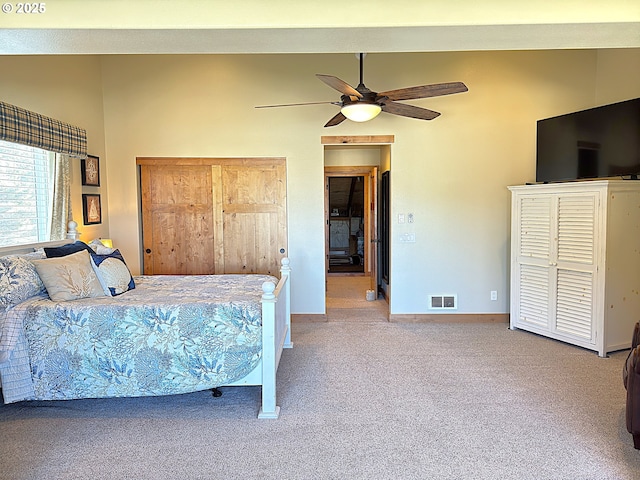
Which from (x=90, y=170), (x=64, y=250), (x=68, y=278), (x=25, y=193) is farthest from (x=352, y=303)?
(x=25, y=193)

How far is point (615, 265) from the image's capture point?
398cm

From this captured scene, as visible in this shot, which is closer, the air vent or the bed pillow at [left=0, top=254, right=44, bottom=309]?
the bed pillow at [left=0, top=254, right=44, bottom=309]

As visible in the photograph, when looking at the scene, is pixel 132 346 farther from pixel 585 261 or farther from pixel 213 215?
pixel 585 261

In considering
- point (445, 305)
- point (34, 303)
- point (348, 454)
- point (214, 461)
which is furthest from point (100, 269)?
point (445, 305)

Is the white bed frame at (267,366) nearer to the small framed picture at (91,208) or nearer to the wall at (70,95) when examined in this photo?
the wall at (70,95)

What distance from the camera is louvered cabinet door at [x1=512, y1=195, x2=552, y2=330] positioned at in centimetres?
442

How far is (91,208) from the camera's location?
15.1ft

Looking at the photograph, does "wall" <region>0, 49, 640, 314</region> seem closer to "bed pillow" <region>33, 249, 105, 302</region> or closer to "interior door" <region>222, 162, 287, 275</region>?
"interior door" <region>222, 162, 287, 275</region>

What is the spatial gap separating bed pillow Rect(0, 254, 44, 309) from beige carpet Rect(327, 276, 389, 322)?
126 inches

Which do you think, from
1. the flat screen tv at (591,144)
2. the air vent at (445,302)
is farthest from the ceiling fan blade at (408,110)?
the air vent at (445,302)

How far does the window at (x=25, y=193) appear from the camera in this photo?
3.45m

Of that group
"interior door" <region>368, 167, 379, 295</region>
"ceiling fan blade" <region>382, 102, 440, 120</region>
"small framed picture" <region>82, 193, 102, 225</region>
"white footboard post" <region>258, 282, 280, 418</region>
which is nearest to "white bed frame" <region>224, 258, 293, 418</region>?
"white footboard post" <region>258, 282, 280, 418</region>

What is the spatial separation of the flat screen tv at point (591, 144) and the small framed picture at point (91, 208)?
15.8ft

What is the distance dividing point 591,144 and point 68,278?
474 cm
